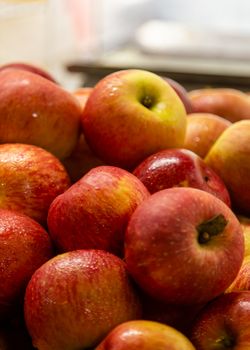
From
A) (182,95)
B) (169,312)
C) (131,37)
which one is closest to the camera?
(169,312)

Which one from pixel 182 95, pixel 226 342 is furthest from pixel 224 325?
pixel 182 95

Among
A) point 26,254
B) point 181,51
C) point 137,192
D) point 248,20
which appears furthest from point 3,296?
point 248,20

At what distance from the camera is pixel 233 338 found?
63 cm

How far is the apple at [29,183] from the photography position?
2.64ft

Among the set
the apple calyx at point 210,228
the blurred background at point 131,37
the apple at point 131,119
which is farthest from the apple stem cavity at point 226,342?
the blurred background at point 131,37

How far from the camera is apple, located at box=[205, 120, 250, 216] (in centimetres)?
91

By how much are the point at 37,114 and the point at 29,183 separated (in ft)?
0.45

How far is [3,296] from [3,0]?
2661 mm

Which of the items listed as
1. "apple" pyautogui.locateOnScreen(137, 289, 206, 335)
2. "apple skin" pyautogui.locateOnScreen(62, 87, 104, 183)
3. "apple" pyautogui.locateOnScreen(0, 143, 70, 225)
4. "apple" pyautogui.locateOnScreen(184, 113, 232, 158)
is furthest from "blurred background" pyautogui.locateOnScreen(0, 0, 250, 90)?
"apple" pyautogui.locateOnScreen(137, 289, 206, 335)

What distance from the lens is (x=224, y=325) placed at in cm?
64

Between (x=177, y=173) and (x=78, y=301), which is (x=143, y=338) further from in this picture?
(x=177, y=173)

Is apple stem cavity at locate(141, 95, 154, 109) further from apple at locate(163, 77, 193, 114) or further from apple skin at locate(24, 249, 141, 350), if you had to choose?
apple skin at locate(24, 249, 141, 350)

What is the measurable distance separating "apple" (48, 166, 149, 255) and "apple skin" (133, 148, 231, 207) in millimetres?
77

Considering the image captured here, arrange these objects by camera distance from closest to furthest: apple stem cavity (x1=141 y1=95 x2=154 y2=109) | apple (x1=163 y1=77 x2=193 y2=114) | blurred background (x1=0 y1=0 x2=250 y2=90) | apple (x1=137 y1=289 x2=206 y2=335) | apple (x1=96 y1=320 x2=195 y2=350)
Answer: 1. apple (x1=96 y1=320 x2=195 y2=350)
2. apple (x1=137 y1=289 x2=206 y2=335)
3. apple stem cavity (x1=141 y1=95 x2=154 y2=109)
4. apple (x1=163 y1=77 x2=193 y2=114)
5. blurred background (x1=0 y1=0 x2=250 y2=90)
